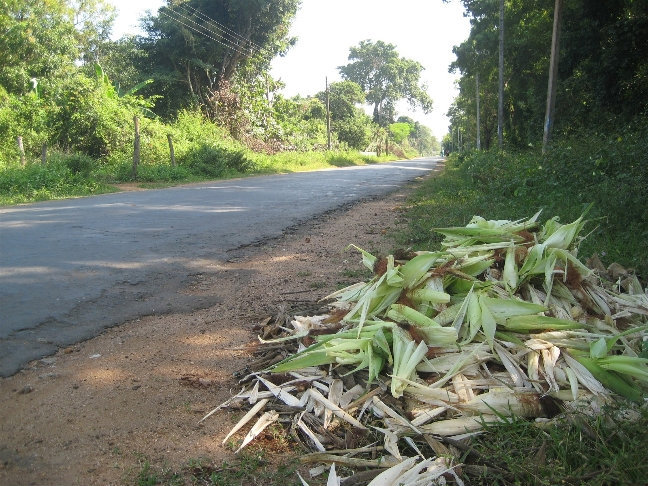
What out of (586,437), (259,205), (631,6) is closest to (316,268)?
(586,437)

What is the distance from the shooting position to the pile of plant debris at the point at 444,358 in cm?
229

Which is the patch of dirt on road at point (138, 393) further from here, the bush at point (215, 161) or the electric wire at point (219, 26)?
the electric wire at point (219, 26)

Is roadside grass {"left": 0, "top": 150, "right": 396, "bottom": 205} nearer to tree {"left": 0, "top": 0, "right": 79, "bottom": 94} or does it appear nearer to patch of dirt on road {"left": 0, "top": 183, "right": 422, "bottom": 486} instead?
tree {"left": 0, "top": 0, "right": 79, "bottom": 94}

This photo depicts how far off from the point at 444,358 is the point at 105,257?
13.7 ft

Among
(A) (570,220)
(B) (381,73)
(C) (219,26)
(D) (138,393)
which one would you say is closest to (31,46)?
(C) (219,26)

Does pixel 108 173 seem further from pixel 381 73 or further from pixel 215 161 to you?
pixel 381 73

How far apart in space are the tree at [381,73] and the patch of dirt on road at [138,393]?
9088 cm

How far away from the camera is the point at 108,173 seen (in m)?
17.9

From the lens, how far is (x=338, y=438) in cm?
231

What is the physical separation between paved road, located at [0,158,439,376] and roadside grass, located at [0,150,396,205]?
3.91 meters

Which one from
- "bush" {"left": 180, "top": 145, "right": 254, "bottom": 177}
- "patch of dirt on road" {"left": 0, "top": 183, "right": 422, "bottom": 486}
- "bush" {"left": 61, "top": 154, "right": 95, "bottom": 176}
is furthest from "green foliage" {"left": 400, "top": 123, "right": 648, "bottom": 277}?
"bush" {"left": 180, "top": 145, "right": 254, "bottom": 177}

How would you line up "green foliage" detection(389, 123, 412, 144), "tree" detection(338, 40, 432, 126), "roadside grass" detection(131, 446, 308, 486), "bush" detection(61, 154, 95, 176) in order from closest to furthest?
"roadside grass" detection(131, 446, 308, 486)
"bush" detection(61, 154, 95, 176)
"green foliage" detection(389, 123, 412, 144)
"tree" detection(338, 40, 432, 126)

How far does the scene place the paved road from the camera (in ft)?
12.3

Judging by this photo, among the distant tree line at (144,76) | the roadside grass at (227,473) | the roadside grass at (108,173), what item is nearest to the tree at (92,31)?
the distant tree line at (144,76)
